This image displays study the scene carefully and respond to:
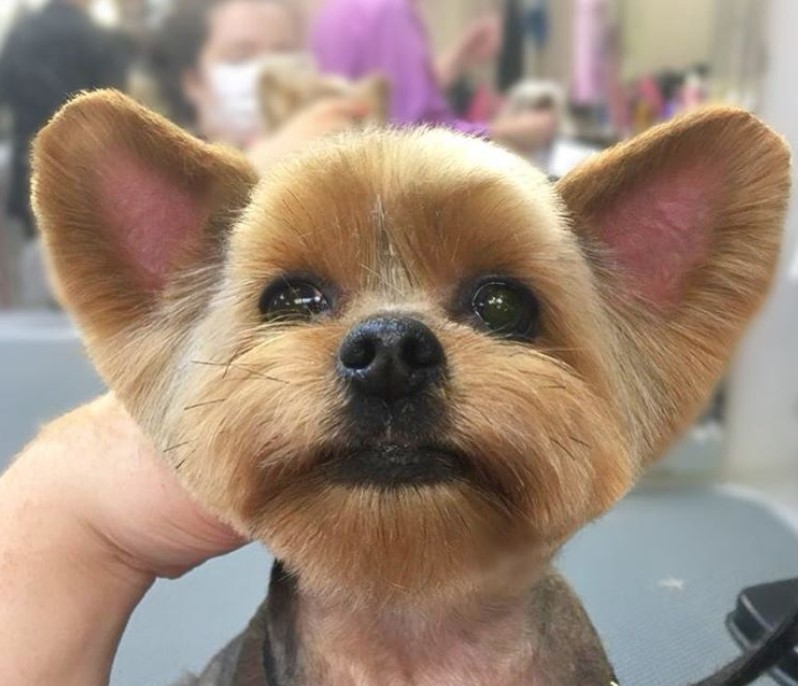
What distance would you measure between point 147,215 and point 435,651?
43cm

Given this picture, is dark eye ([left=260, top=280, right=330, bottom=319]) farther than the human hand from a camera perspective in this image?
No

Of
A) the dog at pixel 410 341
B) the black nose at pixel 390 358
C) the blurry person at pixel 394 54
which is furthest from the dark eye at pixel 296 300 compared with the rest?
the blurry person at pixel 394 54

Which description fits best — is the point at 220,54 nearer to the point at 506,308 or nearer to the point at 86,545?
the point at 86,545

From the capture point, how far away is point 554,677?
2.71 feet

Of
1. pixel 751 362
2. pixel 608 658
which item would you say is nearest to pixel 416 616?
pixel 608 658

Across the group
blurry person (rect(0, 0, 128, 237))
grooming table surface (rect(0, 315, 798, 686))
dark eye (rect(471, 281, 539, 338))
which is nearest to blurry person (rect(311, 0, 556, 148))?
blurry person (rect(0, 0, 128, 237))

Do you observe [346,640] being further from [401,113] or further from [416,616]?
[401,113]

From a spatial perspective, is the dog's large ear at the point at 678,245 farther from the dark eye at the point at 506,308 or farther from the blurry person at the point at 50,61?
the blurry person at the point at 50,61

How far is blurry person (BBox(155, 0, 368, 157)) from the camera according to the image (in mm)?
2262

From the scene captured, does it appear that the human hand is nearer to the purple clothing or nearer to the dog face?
the dog face

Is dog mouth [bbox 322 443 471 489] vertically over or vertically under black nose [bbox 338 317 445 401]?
under

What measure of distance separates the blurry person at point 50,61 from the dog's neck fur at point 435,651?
4.99ft

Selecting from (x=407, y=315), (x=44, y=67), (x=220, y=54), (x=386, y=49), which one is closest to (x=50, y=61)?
(x=44, y=67)

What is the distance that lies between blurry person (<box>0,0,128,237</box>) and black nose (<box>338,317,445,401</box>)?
5.39 feet
